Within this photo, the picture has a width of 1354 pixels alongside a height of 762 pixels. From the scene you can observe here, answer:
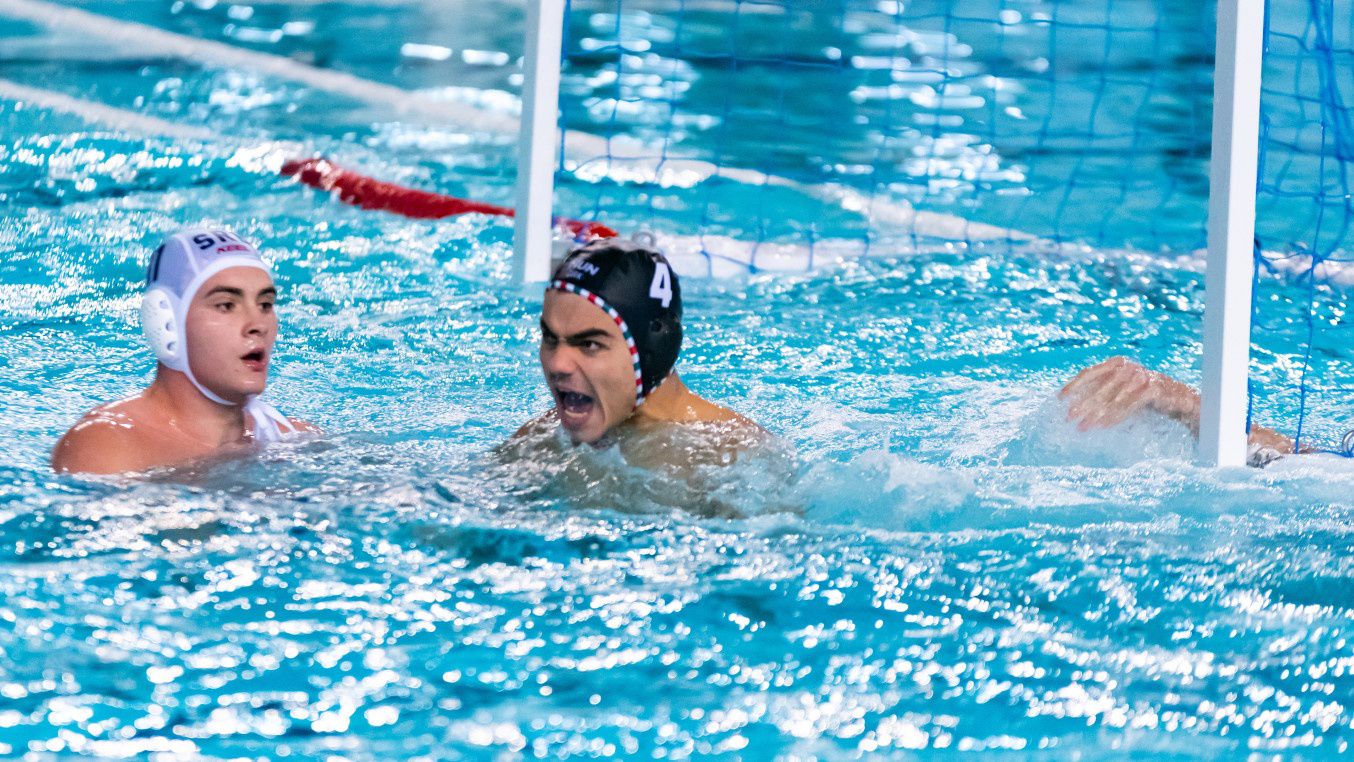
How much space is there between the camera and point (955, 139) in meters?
9.03

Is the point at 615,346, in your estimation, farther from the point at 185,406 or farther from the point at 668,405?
the point at 185,406

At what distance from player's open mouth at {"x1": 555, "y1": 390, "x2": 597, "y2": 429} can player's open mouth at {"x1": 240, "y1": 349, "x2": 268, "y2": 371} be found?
2.26 feet

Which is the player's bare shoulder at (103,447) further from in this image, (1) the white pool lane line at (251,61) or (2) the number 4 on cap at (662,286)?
(1) the white pool lane line at (251,61)

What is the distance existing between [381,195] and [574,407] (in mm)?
3896

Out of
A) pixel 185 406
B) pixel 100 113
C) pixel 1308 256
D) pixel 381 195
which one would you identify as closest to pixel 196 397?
pixel 185 406

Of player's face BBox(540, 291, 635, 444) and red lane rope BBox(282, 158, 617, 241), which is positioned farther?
red lane rope BBox(282, 158, 617, 241)

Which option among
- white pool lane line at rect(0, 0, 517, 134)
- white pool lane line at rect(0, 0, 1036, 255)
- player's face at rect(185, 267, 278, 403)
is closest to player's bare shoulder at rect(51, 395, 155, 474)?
player's face at rect(185, 267, 278, 403)

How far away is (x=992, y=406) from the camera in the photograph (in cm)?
516

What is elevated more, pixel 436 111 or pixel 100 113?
pixel 436 111

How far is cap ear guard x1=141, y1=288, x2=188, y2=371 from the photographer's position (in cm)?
375

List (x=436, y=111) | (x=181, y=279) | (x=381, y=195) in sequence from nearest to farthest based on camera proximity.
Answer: (x=181, y=279)
(x=381, y=195)
(x=436, y=111)

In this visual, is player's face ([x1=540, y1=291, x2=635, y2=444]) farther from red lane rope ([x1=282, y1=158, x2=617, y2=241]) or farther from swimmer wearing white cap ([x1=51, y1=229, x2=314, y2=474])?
Answer: red lane rope ([x1=282, y1=158, x2=617, y2=241])

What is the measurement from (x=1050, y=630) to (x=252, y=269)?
198 cm

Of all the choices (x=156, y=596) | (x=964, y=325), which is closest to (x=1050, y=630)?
(x=156, y=596)
